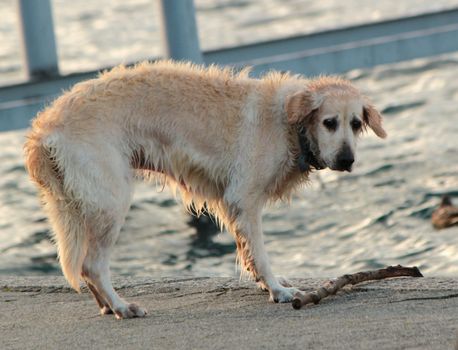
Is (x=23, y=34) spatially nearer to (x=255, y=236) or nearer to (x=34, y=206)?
(x=34, y=206)

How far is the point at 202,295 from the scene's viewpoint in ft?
23.6

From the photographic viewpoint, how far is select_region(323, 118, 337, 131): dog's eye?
6.89 metres

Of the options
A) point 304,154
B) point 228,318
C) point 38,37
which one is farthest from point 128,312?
point 38,37

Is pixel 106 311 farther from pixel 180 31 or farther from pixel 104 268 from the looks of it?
pixel 180 31

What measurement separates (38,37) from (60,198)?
5.74 metres

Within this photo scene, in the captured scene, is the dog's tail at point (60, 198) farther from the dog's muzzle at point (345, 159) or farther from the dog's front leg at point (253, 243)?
the dog's muzzle at point (345, 159)

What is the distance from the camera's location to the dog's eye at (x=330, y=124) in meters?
6.89

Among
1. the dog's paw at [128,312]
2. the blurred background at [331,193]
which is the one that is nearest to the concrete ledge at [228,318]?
the dog's paw at [128,312]

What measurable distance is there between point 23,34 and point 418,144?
6.28 m

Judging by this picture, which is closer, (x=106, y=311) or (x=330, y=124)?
(x=106, y=311)

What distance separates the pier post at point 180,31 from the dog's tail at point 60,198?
208 inches

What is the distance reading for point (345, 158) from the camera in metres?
6.84

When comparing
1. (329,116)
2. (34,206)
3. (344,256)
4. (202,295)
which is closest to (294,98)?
(329,116)

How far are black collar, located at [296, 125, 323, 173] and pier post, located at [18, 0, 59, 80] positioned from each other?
5.34m
